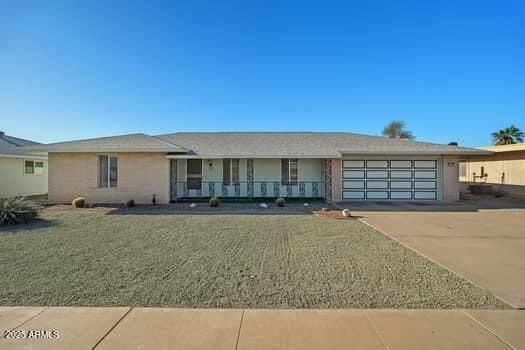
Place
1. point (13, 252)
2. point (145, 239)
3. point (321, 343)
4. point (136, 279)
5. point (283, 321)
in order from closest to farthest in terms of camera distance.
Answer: point (321, 343) → point (283, 321) → point (136, 279) → point (13, 252) → point (145, 239)

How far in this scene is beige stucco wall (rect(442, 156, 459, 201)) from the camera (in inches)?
563

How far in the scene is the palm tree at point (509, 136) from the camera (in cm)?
3216

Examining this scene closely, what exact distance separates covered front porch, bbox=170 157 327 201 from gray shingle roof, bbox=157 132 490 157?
0.98 metres

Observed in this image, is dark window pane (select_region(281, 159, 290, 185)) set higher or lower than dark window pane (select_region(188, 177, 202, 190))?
higher

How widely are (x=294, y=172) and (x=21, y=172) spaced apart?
704 inches

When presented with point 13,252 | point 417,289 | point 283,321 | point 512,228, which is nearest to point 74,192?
point 13,252

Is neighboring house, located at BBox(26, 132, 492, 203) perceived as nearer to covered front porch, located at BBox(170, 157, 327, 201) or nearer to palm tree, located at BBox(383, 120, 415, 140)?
covered front porch, located at BBox(170, 157, 327, 201)

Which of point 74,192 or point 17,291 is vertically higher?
point 74,192

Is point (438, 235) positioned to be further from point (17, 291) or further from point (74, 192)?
point (74, 192)

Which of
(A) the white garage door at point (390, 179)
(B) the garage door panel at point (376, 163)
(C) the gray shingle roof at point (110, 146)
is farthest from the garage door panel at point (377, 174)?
(C) the gray shingle roof at point (110, 146)

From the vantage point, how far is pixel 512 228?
8.34 m

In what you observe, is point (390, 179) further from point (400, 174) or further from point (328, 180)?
point (328, 180)

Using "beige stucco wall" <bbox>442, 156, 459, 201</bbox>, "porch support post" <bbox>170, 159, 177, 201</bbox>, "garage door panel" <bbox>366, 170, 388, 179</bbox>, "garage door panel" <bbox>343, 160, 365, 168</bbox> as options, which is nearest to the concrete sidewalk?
"porch support post" <bbox>170, 159, 177, 201</bbox>

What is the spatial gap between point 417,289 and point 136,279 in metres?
4.46
